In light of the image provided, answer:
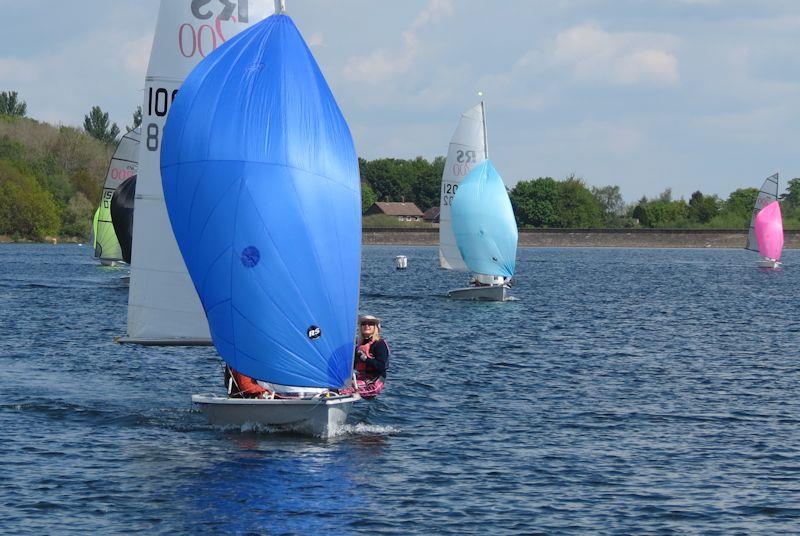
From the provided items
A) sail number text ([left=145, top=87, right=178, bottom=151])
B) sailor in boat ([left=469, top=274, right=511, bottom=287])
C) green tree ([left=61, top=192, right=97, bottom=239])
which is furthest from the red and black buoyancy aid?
green tree ([left=61, top=192, right=97, bottom=239])

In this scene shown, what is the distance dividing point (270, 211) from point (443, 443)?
5759mm

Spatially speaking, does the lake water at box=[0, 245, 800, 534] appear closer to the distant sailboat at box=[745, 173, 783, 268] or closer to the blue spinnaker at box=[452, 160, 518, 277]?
the blue spinnaker at box=[452, 160, 518, 277]

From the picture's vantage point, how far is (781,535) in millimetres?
18359

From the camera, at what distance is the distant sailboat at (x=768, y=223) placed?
339 feet

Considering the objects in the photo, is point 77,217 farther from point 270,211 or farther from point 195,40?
point 270,211

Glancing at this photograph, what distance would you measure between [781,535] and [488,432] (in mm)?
8149

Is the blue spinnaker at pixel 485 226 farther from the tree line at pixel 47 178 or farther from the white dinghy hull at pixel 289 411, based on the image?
the tree line at pixel 47 178

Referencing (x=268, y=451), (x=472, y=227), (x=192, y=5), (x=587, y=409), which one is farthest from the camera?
(x=472, y=227)

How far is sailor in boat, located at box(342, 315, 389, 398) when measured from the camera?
Result: 24.8 meters

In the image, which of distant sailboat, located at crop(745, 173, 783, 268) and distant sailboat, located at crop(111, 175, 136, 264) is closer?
distant sailboat, located at crop(111, 175, 136, 264)

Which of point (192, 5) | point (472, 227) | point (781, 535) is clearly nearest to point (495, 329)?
point (472, 227)

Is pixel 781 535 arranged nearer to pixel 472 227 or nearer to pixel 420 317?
pixel 420 317

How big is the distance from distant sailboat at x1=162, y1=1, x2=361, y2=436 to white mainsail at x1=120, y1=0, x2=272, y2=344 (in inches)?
60.3

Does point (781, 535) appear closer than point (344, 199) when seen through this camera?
Yes
